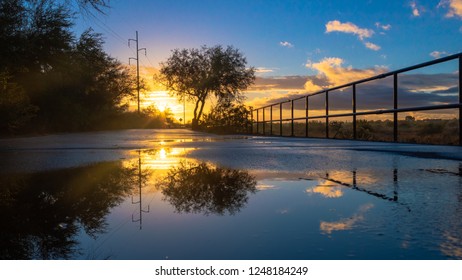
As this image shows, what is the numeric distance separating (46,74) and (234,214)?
93.3 ft

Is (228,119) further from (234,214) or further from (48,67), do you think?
(234,214)

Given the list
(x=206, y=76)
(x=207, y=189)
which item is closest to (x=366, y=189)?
(x=207, y=189)

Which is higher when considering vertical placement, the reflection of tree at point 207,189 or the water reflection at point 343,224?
the reflection of tree at point 207,189

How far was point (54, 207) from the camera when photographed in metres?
2.64

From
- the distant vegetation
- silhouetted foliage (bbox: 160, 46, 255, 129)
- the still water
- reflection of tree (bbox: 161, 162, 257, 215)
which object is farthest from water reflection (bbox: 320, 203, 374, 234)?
silhouetted foliage (bbox: 160, 46, 255, 129)

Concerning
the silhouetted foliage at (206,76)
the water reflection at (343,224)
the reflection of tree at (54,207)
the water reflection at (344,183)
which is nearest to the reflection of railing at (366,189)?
the water reflection at (344,183)

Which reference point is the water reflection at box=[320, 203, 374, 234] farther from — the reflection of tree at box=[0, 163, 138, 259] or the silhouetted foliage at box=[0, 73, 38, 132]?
the silhouetted foliage at box=[0, 73, 38, 132]

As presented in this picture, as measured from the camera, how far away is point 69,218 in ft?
7.70

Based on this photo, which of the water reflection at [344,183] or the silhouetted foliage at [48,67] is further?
the silhouetted foliage at [48,67]

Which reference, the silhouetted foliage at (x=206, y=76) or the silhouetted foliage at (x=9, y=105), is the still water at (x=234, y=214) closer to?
the silhouetted foliage at (x=9, y=105)

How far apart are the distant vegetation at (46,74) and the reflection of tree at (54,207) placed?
306 inches

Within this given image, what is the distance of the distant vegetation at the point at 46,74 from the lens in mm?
20688
